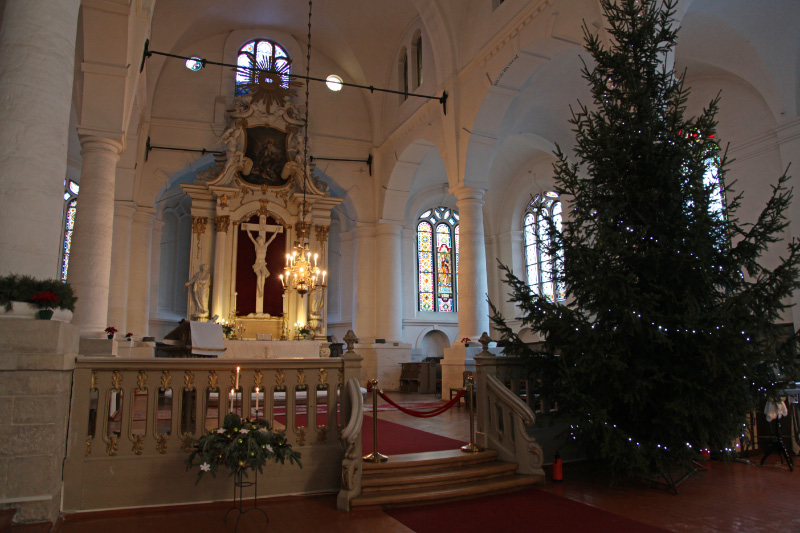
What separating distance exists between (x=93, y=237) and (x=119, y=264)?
6.37m

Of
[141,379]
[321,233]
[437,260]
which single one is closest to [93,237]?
[141,379]

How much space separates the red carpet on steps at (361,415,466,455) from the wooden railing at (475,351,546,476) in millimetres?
644

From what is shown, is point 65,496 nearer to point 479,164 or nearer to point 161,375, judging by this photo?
point 161,375

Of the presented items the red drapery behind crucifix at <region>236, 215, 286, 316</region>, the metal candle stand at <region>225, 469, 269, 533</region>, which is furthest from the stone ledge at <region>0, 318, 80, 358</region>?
the red drapery behind crucifix at <region>236, 215, 286, 316</region>

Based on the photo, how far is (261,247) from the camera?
1574cm

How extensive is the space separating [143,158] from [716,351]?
47.1 ft

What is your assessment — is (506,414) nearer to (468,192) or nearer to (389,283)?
(468,192)

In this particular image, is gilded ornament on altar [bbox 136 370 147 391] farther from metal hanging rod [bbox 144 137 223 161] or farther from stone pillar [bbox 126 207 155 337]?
metal hanging rod [bbox 144 137 223 161]

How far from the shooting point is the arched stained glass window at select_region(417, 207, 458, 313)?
2000 centimetres

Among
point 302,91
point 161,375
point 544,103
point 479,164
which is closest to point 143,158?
point 302,91

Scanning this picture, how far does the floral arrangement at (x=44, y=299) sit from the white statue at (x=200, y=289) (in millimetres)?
10759

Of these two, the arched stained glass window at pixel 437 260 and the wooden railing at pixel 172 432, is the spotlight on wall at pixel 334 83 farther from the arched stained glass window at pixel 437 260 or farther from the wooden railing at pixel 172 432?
the wooden railing at pixel 172 432

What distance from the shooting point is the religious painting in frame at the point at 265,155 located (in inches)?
628

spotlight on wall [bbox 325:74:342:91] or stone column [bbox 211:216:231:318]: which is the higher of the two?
spotlight on wall [bbox 325:74:342:91]
